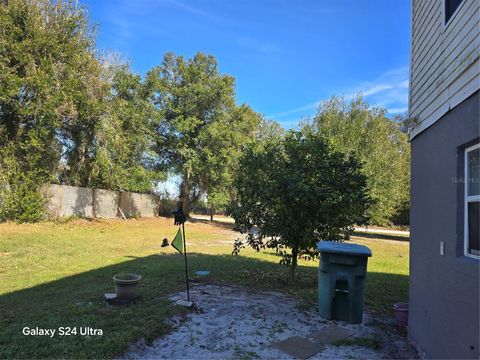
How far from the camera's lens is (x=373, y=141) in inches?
907

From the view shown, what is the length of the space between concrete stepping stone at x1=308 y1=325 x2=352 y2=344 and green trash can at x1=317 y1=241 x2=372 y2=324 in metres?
0.32

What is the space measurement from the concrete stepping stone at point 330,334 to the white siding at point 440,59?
2869mm

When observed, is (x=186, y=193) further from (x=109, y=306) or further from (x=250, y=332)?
(x=250, y=332)

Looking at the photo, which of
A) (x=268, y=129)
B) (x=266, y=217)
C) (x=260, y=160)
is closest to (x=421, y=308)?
(x=266, y=217)

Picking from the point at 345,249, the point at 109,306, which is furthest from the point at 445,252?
the point at 109,306

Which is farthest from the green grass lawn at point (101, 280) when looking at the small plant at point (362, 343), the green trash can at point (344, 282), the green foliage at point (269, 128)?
the green foliage at point (269, 128)

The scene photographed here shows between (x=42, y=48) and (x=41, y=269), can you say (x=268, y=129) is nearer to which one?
(x=42, y=48)

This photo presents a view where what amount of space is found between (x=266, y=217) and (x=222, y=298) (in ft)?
6.57

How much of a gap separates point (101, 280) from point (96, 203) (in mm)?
14417

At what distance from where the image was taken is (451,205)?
3.85 m

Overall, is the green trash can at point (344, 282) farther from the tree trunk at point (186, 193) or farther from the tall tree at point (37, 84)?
the tree trunk at point (186, 193)

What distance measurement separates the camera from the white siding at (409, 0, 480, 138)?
11.4ft

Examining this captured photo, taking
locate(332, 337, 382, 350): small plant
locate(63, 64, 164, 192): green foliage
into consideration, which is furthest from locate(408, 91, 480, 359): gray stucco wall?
locate(63, 64, 164, 192): green foliage

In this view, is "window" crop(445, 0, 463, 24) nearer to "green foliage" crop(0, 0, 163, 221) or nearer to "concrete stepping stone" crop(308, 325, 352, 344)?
"concrete stepping stone" crop(308, 325, 352, 344)
